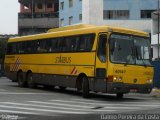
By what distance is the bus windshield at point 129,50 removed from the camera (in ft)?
75.0

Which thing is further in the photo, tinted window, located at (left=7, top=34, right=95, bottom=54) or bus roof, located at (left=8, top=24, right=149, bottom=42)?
tinted window, located at (left=7, top=34, right=95, bottom=54)

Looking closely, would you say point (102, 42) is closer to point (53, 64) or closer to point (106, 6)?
point (53, 64)

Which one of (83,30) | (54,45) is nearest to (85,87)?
(83,30)

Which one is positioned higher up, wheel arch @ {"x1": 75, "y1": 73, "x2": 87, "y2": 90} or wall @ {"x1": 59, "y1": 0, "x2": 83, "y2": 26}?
wall @ {"x1": 59, "y1": 0, "x2": 83, "y2": 26}

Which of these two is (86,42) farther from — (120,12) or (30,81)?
(120,12)

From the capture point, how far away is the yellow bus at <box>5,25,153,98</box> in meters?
22.8

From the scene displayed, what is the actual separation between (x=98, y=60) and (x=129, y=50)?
1.49m

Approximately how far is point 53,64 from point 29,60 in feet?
12.2

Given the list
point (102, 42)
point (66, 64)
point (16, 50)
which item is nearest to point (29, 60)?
point (16, 50)

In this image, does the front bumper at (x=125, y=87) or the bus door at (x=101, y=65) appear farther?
the bus door at (x=101, y=65)

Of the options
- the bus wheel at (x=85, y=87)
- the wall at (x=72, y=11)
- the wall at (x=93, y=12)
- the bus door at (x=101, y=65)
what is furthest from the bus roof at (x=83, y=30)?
the wall at (x=72, y=11)

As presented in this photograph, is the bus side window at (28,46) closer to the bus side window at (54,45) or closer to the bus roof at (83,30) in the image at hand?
the bus roof at (83,30)

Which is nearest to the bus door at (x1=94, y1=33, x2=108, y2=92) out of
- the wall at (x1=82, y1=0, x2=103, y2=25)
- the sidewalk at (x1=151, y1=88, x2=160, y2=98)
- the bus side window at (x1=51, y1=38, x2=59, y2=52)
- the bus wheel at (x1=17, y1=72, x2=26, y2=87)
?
the bus side window at (x1=51, y1=38, x2=59, y2=52)

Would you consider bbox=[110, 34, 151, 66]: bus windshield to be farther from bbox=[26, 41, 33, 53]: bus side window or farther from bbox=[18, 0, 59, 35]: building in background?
bbox=[18, 0, 59, 35]: building in background
